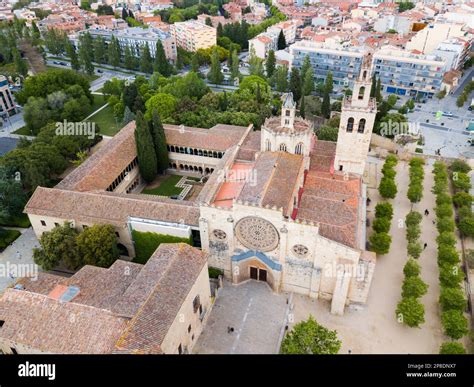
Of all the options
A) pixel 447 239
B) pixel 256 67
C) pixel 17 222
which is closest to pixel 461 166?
pixel 447 239

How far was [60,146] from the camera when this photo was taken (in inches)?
2534

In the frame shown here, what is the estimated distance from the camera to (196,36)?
12800cm

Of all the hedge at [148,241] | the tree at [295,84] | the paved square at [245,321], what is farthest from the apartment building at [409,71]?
the hedge at [148,241]

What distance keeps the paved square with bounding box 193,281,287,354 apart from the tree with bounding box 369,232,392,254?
13682mm

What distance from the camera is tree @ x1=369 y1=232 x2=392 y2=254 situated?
154 ft

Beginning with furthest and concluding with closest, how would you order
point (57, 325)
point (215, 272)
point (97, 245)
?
1. point (215, 272)
2. point (97, 245)
3. point (57, 325)

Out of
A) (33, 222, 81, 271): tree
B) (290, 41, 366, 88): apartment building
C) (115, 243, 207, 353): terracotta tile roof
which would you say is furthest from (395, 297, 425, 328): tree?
(290, 41, 366, 88): apartment building

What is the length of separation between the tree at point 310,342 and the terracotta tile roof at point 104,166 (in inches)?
1369

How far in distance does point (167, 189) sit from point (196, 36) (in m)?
83.6

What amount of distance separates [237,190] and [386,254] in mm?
21682

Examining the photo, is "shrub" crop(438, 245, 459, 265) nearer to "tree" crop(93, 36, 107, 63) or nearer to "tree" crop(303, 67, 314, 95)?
"tree" crop(303, 67, 314, 95)

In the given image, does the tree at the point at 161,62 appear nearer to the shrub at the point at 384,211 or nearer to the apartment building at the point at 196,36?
the apartment building at the point at 196,36

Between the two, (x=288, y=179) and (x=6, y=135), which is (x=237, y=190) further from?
(x=6, y=135)

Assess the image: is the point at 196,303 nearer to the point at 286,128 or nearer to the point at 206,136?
the point at 286,128
